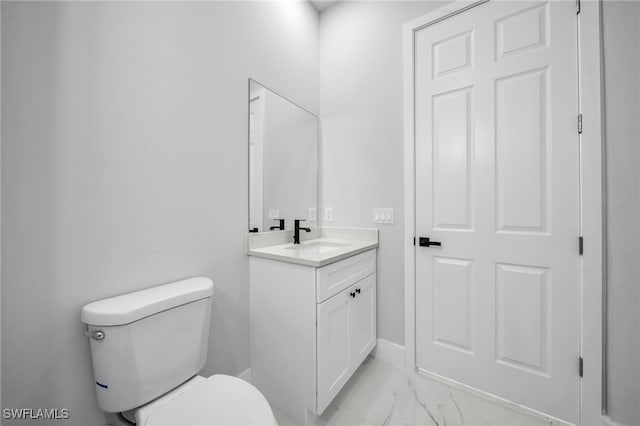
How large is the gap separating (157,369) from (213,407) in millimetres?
278

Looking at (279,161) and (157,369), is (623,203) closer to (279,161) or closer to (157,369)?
(279,161)

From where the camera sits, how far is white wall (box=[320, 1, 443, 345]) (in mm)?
1770

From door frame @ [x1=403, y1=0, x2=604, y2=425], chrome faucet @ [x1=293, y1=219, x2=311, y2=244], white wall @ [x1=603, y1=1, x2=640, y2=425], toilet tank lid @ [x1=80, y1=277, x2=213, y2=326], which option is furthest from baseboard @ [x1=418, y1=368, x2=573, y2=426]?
toilet tank lid @ [x1=80, y1=277, x2=213, y2=326]

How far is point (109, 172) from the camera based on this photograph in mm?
957

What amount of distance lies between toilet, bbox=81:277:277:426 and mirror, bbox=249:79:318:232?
682mm

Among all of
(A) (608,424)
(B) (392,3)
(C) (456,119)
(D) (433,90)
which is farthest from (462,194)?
(B) (392,3)

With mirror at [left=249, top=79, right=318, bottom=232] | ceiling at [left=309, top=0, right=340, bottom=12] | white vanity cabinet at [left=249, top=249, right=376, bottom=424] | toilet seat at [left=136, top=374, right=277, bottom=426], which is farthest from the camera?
ceiling at [left=309, top=0, right=340, bottom=12]

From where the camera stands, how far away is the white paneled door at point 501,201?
1268 millimetres

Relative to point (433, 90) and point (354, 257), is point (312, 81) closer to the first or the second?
point (433, 90)

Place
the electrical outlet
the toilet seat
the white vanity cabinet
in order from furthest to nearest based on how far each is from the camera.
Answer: the electrical outlet, the white vanity cabinet, the toilet seat

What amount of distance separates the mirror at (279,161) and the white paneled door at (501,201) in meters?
0.86

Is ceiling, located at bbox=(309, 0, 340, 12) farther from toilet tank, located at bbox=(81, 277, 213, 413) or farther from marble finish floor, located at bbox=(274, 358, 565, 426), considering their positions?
marble finish floor, located at bbox=(274, 358, 565, 426)

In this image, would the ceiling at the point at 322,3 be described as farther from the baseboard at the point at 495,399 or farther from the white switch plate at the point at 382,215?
the baseboard at the point at 495,399

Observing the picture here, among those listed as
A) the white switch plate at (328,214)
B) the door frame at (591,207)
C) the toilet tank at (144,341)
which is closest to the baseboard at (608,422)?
the door frame at (591,207)
